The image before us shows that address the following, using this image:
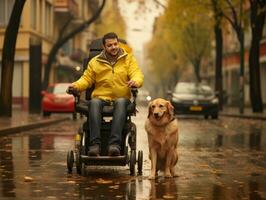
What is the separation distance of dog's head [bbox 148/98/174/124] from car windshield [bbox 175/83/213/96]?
74.4ft

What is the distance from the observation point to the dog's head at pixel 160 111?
28.1ft

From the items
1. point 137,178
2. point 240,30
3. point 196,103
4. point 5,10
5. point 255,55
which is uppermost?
point 5,10

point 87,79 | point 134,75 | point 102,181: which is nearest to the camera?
point 102,181

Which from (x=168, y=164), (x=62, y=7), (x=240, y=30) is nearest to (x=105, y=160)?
(x=168, y=164)

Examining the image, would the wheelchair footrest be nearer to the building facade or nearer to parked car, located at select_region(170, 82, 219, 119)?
parked car, located at select_region(170, 82, 219, 119)

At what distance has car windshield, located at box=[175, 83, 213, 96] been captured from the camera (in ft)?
103

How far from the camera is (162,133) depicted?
28.6 feet

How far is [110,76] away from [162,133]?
1.17 m

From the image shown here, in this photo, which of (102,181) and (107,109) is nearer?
(102,181)

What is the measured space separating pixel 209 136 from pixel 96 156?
372 inches

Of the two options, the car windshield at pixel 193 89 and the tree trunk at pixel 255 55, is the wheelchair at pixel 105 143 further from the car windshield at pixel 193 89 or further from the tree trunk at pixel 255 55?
the tree trunk at pixel 255 55

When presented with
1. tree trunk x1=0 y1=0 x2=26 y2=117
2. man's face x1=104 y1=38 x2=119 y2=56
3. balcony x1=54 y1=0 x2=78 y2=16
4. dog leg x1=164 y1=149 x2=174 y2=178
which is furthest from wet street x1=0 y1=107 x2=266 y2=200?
balcony x1=54 y1=0 x2=78 y2=16

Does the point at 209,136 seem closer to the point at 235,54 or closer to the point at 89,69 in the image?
the point at 89,69

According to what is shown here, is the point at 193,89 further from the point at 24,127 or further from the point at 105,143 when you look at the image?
the point at 105,143
